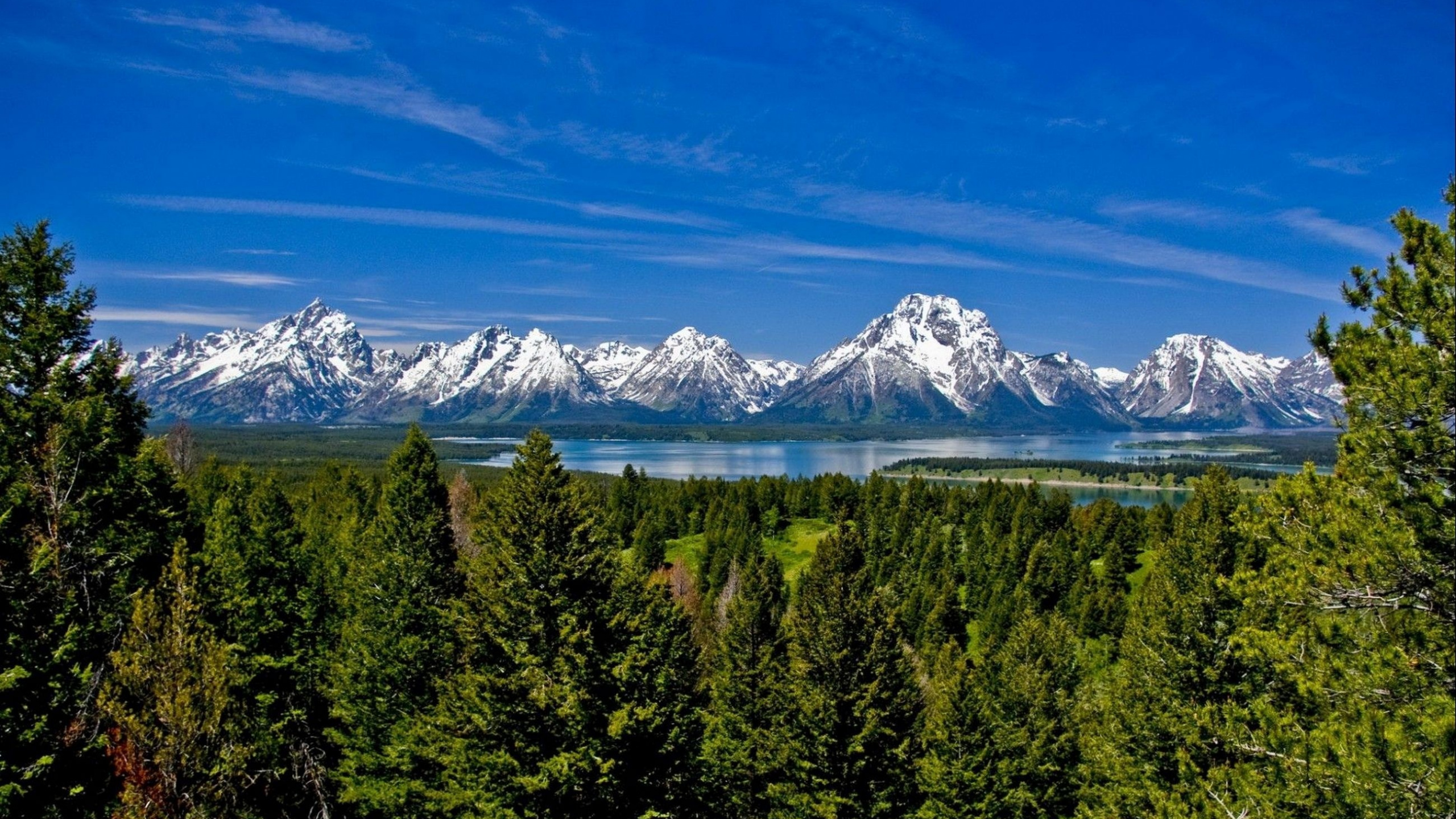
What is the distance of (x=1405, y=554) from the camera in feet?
31.8

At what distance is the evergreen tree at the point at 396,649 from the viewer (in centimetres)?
2294

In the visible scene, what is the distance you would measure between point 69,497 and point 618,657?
48.3 ft

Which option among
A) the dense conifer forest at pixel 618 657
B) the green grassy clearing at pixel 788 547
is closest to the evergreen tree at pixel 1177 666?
the dense conifer forest at pixel 618 657

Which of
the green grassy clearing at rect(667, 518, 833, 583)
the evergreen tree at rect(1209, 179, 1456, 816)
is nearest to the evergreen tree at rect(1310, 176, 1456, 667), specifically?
the evergreen tree at rect(1209, 179, 1456, 816)

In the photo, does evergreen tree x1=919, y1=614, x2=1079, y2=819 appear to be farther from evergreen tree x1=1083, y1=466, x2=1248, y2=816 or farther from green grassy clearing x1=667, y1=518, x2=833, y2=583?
green grassy clearing x1=667, y1=518, x2=833, y2=583

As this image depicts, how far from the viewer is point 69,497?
1970cm

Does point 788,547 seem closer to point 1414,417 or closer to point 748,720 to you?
point 748,720

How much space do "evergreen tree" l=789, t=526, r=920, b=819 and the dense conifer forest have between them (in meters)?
0.10

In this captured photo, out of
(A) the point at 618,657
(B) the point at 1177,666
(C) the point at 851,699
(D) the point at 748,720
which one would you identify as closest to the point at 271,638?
(A) the point at 618,657

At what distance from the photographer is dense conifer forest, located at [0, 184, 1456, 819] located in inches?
406

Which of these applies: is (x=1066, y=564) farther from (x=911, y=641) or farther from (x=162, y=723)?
(x=162, y=723)

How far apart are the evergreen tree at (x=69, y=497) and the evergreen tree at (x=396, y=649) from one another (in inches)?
232

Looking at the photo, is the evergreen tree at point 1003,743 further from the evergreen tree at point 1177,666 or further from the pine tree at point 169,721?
the pine tree at point 169,721

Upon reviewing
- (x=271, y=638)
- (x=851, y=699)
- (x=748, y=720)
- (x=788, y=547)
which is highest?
(x=271, y=638)
